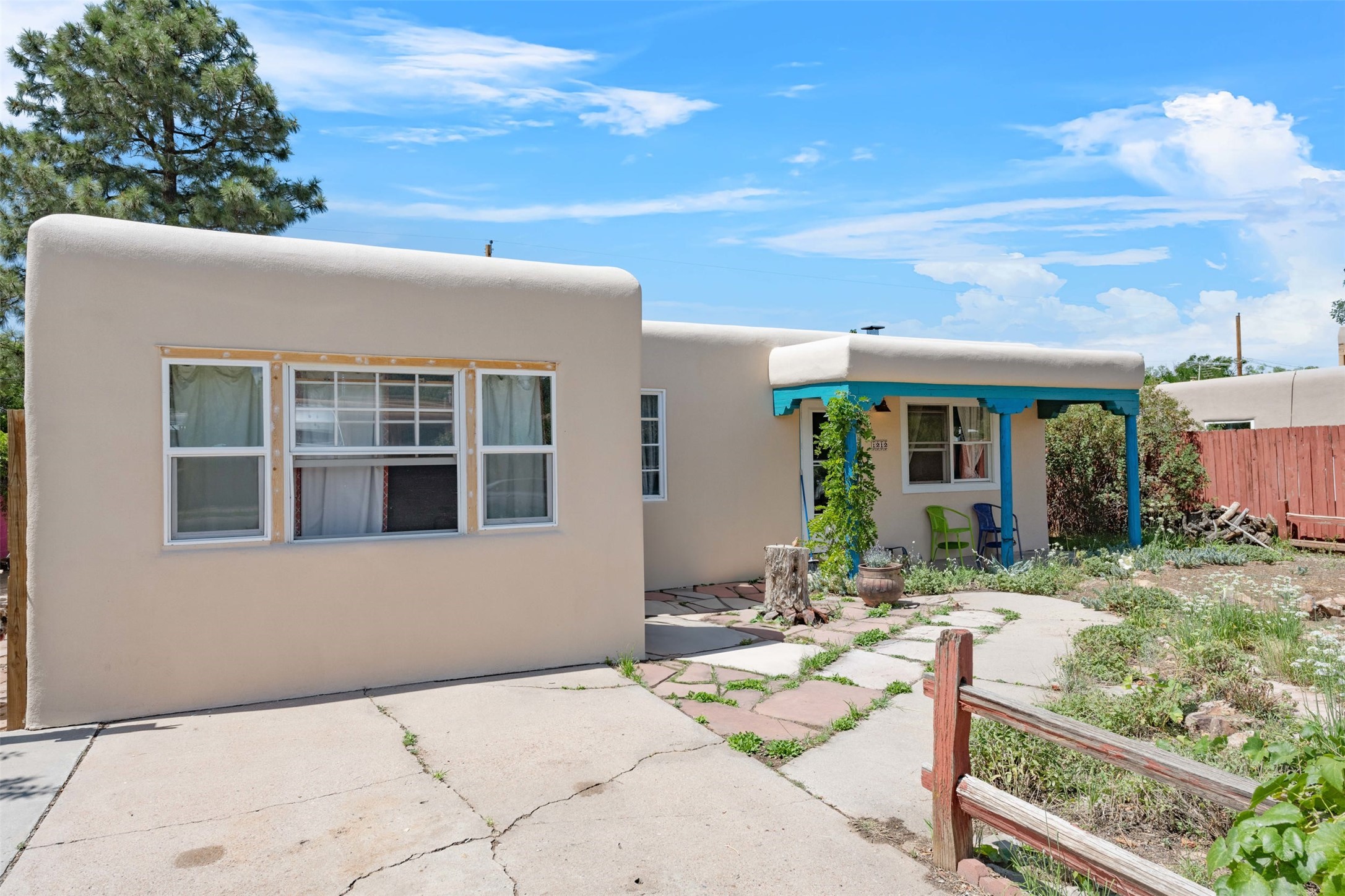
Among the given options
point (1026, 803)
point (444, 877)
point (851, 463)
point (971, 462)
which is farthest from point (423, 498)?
point (971, 462)

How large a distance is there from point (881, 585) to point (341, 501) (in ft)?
18.9

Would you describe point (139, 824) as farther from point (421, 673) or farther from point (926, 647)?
point (926, 647)

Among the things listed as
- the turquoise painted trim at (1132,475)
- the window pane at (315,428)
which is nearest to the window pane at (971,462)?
the turquoise painted trim at (1132,475)

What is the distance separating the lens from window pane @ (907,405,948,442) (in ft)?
42.4

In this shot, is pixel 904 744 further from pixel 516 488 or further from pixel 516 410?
pixel 516 410

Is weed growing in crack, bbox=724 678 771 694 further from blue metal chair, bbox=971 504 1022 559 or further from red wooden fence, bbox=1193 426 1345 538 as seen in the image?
red wooden fence, bbox=1193 426 1345 538

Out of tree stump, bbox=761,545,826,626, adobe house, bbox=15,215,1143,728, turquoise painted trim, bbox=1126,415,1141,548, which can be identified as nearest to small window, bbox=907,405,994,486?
turquoise painted trim, bbox=1126,415,1141,548

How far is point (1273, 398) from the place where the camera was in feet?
61.0

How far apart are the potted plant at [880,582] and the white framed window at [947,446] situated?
3.24 metres

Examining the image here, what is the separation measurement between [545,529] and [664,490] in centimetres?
404

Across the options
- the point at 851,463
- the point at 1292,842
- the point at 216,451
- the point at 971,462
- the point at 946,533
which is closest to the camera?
the point at 1292,842

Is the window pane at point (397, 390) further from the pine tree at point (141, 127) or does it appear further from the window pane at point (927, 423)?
the pine tree at point (141, 127)

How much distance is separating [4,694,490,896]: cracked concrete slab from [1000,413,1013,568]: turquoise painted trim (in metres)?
9.18

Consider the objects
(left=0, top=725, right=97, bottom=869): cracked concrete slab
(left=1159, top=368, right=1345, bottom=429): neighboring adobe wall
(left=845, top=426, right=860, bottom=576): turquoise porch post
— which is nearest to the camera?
(left=0, top=725, right=97, bottom=869): cracked concrete slab
